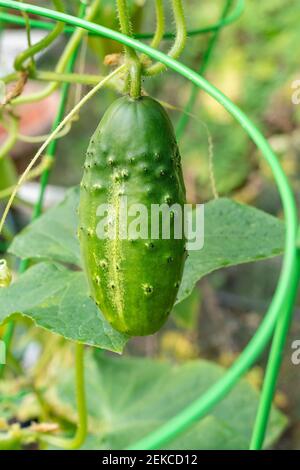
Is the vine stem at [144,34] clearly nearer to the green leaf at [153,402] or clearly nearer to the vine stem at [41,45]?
the vine stem at [41,45]

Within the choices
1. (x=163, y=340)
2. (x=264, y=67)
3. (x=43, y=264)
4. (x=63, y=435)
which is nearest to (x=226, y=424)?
(x=63, y=435)

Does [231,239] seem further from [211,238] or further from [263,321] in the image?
[263,321]

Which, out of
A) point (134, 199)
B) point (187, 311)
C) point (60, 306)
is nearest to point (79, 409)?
point (60, 306)

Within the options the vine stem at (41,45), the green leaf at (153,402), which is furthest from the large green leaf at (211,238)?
the green leaf at (153,402)

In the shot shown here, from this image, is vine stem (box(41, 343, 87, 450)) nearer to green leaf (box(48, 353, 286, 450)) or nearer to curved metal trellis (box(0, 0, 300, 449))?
green leaf (box(48, 353, 286, 450))

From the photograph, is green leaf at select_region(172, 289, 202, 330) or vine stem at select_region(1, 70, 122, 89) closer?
vine stem at select_region(1, 70, 122, 89)

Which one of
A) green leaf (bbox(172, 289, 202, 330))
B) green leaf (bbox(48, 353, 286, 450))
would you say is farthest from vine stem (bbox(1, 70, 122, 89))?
green leaf (bbox(172, 289, 202, 330))
